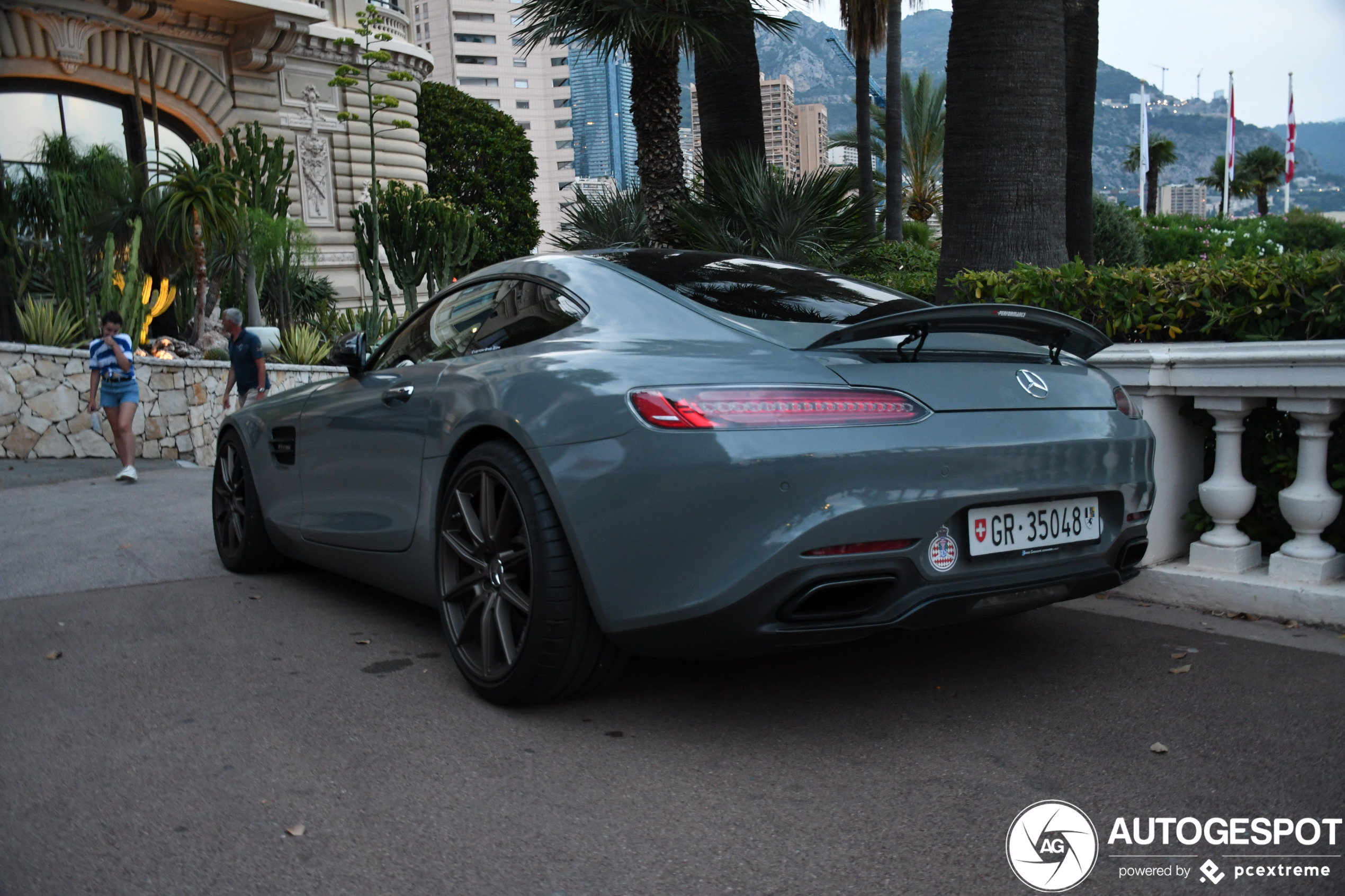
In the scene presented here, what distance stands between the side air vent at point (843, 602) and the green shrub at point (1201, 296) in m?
2.49

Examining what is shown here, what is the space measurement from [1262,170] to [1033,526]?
98.0 meters

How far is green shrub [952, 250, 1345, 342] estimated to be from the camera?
4.27 meters

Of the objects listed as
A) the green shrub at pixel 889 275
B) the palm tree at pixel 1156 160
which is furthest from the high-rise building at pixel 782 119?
the green shrub at pixel 889 275

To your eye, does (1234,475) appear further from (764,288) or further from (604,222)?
(604,222)

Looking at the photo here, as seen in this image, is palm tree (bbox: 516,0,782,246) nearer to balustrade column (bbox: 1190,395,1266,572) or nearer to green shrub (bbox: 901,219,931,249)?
balustrade column (bbox: 1190,395,1266,572)

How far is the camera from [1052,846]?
2.41 meters

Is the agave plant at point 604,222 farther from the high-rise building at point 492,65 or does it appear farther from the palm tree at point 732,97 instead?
A: the high-rise building at point 492,65

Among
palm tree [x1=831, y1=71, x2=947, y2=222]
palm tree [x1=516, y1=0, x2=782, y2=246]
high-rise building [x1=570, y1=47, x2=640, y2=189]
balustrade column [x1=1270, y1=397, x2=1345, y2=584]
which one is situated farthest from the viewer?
high-rise building [x1=570, y1=47, x2=640, y2=189]

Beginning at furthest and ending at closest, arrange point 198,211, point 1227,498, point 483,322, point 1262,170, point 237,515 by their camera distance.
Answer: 1. point 1262,170
2. point 198,211
3. point 237,515
4. point 1227,498
5. point 483,322

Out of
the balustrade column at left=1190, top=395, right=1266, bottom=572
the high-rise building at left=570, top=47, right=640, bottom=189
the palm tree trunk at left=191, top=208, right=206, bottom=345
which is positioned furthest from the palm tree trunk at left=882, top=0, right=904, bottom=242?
the high-rise building at left=570, top=47, right=640, bottom=189

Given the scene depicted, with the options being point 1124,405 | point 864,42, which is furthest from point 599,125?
point 1124,405

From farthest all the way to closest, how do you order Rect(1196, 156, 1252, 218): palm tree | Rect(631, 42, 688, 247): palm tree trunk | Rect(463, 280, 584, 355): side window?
Rect(1196, 156, 1252, 218): palm tree, Rect(631, 42, 688, 247): palm tree trunk, Rect(463, 280, 584, 355): side window

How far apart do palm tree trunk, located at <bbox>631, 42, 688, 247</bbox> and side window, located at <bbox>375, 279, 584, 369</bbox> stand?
6.08 meters

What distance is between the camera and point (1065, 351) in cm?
371
